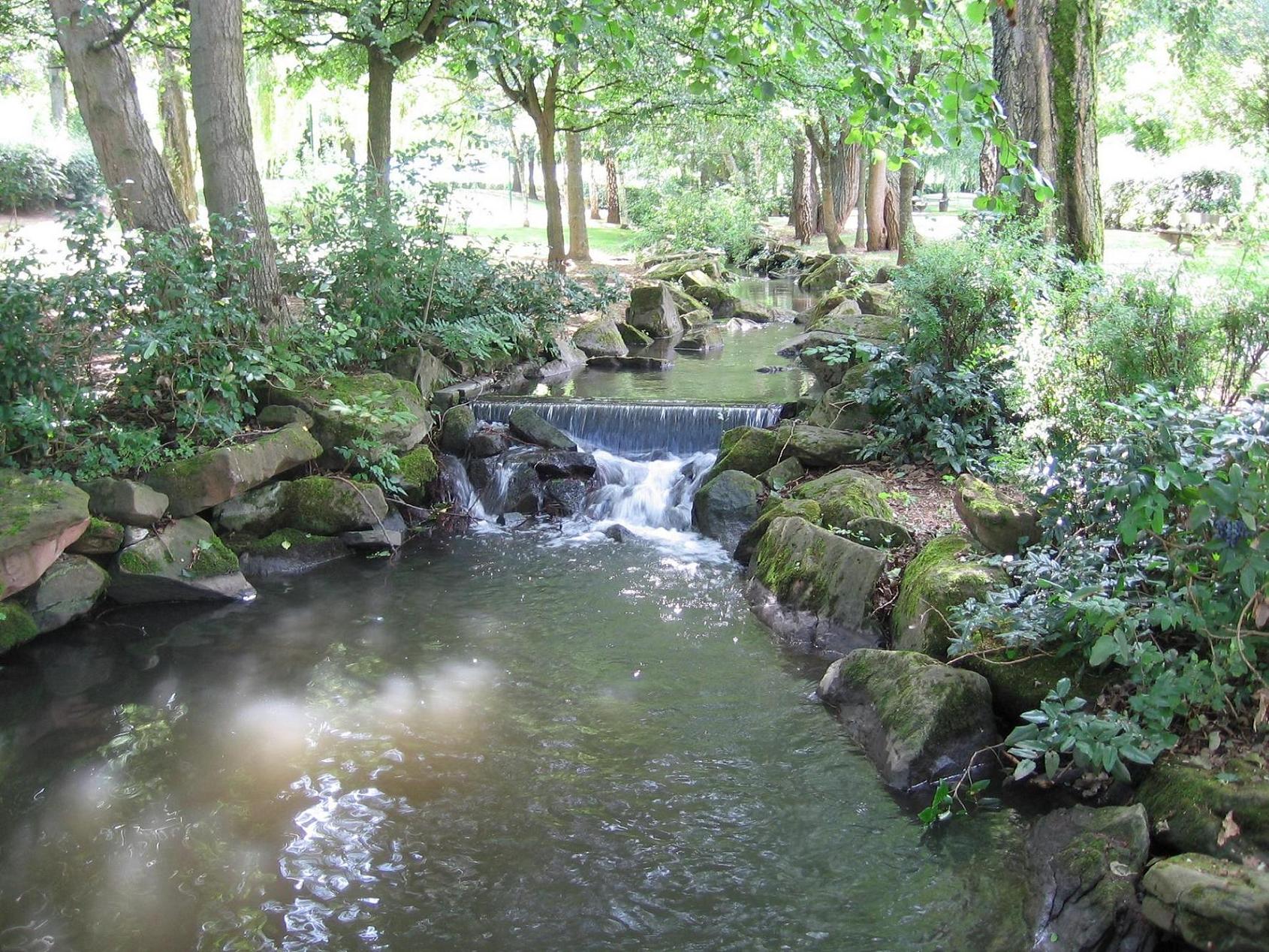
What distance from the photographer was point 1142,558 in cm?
468

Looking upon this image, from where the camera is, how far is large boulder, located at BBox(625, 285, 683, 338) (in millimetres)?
17203

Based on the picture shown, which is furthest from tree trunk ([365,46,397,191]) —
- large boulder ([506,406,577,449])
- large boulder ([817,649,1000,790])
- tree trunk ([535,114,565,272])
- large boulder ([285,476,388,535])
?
large boulder ([817,649,1000,790])

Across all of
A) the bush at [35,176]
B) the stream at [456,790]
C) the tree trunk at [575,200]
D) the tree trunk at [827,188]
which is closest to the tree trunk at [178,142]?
the bush at [35,176]

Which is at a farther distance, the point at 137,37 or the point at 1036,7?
the point at 137,37

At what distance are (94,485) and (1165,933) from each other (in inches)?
299

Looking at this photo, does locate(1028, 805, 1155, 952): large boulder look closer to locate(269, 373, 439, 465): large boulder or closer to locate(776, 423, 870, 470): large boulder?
locate(776, 423, 870, 470): large boulder

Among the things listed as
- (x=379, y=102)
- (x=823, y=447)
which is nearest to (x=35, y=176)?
(x=379, y=102)

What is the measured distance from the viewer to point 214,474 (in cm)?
818

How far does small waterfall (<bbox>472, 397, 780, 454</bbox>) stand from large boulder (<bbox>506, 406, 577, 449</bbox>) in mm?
217

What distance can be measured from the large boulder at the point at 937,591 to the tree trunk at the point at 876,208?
75.9ft

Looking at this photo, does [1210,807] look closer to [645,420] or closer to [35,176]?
[645,420]

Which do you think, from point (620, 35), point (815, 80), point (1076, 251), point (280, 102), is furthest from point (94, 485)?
point (280, 102)

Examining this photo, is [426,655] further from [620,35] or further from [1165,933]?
[1165,933]

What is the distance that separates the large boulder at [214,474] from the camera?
8086 millimetres
